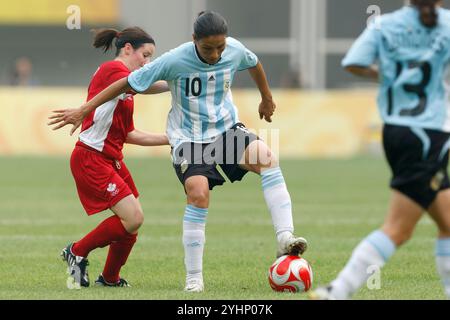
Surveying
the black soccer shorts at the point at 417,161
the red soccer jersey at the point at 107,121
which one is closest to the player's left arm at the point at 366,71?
the black soccer shorts at the point at 417,161

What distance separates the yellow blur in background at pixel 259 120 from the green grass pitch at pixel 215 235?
4.07 meters

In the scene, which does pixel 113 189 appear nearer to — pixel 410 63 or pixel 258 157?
pixel 258 157

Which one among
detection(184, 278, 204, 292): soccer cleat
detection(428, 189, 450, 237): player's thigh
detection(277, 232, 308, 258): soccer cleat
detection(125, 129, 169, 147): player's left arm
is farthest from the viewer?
detection(125, 129, 169, 147): player's left arm

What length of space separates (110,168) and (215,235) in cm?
387

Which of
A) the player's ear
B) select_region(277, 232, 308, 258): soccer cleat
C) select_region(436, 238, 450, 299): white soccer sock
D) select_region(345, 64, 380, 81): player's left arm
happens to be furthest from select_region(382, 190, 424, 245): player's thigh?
the player's ear

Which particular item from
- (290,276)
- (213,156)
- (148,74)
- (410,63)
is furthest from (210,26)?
(290,276)

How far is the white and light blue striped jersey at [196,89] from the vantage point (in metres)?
8.41

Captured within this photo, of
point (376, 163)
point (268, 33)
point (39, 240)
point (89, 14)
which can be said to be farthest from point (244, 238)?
→ point (268, 33)

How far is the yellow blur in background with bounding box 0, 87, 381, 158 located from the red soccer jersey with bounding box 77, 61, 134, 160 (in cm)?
1669

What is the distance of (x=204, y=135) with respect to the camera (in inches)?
340

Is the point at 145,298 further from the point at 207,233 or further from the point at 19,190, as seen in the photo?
the point at 19,190

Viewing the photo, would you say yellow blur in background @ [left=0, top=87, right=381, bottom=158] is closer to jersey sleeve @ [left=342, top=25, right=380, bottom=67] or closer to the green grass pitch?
the green grass pitch

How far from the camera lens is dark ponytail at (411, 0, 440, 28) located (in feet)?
22.2

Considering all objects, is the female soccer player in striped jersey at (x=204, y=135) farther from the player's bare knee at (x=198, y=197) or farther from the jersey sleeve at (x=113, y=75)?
the jersey sleeve at (x=113, y=75)
